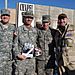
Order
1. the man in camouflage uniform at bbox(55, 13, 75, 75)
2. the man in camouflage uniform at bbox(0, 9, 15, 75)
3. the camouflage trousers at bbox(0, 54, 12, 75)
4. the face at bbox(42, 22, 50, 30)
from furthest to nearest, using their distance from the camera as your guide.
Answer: the face at bbox(42, 22, 50, 30), the man in camouflage uniform at bbox(55, 13, 75, 75), the camouflage trousers at bbox(0, 54, 12, 75), the man in camouflage uniform at bbox(0, 9, 15, 75)

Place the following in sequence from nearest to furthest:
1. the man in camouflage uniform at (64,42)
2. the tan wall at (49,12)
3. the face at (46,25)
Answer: the man in camouflage uniform at (64,42), the face at (46,25), the tan wall at (49,12)

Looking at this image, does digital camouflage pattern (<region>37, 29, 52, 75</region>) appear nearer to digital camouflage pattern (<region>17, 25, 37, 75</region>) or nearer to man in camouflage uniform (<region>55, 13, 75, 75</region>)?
man in camouflage uniform (<region>55, 13, 75, 75</region>)

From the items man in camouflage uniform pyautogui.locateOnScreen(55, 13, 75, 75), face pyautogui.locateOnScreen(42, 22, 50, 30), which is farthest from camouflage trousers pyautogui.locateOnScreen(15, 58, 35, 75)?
face pyautogui.locateOnScreen(42, 22, 50, 30)

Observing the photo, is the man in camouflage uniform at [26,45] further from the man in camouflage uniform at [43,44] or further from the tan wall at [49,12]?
the tan wall at [49,12]

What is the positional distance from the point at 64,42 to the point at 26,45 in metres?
0.90

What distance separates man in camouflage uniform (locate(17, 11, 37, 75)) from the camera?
6.83 meters

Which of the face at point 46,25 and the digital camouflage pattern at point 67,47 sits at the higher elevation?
the face at point 46,25

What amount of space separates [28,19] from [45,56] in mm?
1032

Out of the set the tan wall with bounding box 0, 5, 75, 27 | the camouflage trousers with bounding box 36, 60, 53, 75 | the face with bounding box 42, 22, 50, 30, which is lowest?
the camouflage trousers with bounding box 36, 60, 53, 75

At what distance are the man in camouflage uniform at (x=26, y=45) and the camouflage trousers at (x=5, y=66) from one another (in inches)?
9.6

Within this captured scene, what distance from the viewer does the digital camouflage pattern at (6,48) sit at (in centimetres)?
683

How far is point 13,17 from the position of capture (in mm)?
12156

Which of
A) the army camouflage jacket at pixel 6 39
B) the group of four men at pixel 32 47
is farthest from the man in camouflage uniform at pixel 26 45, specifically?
the army camouflage jacket at pixel 6 39

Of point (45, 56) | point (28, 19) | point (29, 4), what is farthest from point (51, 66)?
point (29, 4)
